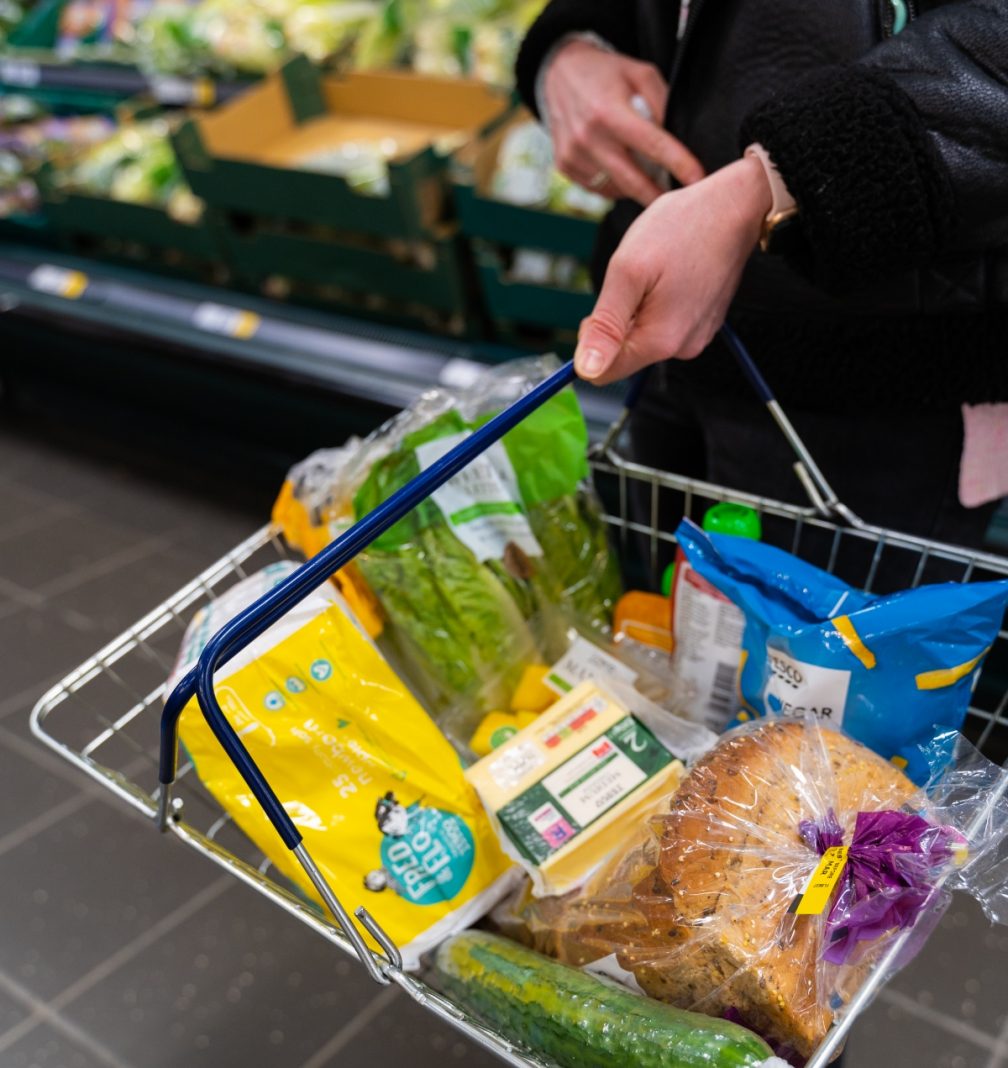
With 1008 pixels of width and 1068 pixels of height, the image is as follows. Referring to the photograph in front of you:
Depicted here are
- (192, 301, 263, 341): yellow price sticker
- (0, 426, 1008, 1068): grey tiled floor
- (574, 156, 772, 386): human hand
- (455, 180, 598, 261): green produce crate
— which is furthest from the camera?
(192, 301, 263, 341): yellow price sticker

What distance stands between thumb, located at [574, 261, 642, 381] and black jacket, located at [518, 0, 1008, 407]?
0.16 m

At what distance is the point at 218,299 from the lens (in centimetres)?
281

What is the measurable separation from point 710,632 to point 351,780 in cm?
37

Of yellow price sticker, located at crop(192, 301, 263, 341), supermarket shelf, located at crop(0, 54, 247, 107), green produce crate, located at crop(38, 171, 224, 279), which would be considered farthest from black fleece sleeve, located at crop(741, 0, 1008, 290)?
supermarket shelf, located at crop(0, 54, 247, 107)

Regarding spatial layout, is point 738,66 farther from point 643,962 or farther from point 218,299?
point 218,299

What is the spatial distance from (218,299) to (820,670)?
2330 millimetres

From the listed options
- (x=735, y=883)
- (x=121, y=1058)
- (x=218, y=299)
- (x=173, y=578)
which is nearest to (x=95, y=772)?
(x=735, y=883)

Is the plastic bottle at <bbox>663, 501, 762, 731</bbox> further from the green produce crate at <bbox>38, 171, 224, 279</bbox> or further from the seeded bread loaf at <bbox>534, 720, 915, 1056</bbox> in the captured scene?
the green produce crate at <bbox>38, 171, 224, 279</bbox>

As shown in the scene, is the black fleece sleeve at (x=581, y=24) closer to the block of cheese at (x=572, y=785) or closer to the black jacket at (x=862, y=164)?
the black jacket at (x=862, y=164)

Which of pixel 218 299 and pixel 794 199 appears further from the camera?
pixel 218 299

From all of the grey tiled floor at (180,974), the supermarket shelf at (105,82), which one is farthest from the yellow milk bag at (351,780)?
the supermarket shelf at (105,82)

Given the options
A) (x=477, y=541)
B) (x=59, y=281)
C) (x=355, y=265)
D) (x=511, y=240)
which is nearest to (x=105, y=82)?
(x=59, y=281)

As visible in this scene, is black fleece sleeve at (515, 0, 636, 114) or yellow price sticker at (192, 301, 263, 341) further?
yellow price sticker at (192, 301, 263, 341)

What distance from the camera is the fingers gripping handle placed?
697mm
